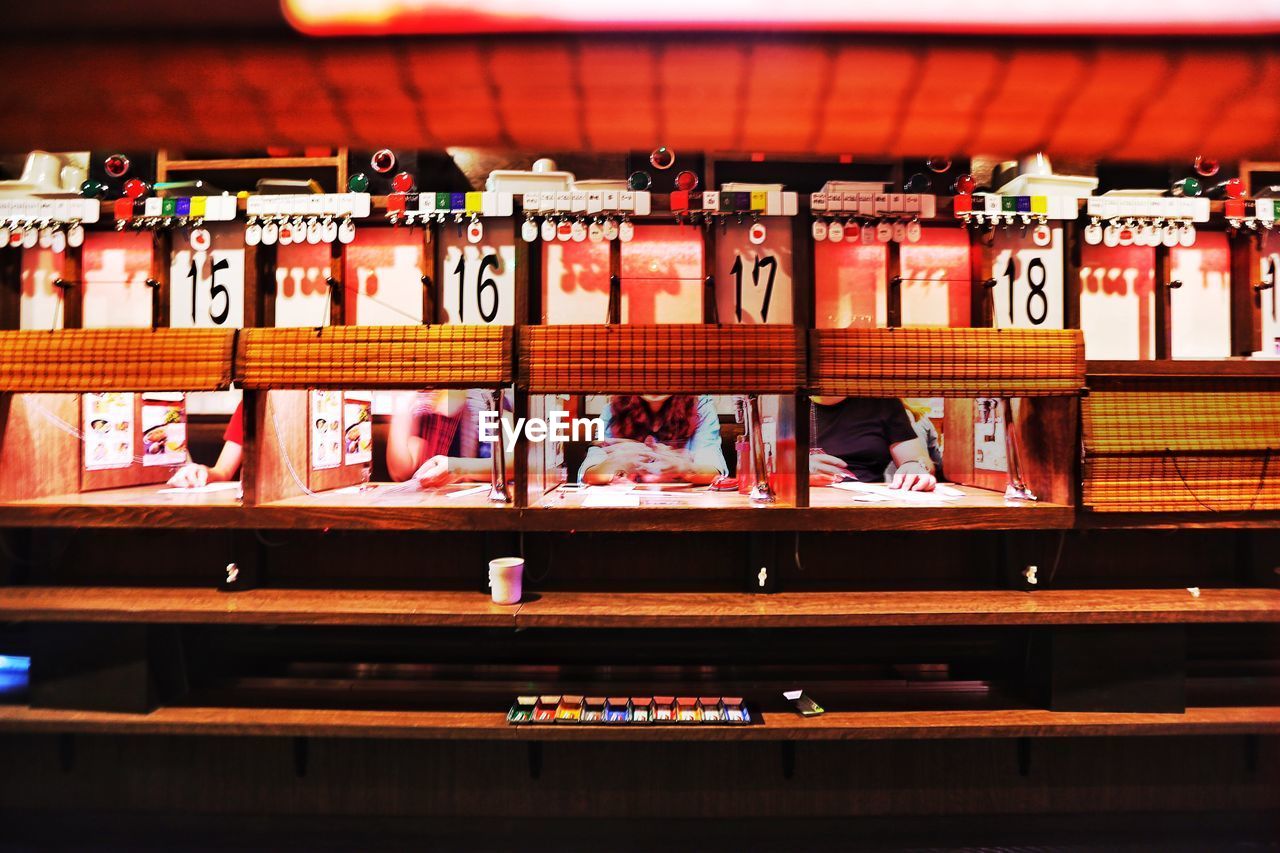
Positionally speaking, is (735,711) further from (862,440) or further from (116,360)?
(116,360)

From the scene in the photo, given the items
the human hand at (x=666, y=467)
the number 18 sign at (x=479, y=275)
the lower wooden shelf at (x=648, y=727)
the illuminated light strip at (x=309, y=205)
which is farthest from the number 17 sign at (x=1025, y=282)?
the illuminated light strip at (x=309, y=205)

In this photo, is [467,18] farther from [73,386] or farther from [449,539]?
[73,386]

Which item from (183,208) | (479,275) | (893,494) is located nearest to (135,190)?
(183,208)

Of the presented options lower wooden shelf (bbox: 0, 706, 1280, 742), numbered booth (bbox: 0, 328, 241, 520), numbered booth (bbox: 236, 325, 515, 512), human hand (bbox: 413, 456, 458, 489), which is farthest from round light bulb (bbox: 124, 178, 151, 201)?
lower wooden shelf (bbox: 0, 706, 1280, 742)

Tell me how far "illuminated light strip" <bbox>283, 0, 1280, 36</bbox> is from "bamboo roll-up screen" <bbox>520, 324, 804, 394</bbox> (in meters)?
1.63

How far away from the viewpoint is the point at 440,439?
282cm

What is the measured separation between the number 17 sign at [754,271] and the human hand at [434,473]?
1.36 meters

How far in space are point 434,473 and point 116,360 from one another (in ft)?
4.02

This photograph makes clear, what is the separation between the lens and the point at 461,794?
2564 millimetres

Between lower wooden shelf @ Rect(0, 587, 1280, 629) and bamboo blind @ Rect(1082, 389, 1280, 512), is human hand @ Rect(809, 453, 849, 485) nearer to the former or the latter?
lower wooden shelf @ Rect(0, 587, 1280, 629)

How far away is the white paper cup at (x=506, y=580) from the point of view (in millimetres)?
2301

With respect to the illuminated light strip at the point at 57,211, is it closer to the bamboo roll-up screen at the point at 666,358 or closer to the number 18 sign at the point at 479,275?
the number 18 sign at the point at 479,275

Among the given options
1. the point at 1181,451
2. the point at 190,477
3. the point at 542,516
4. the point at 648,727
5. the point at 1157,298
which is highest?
the point at 1157,298

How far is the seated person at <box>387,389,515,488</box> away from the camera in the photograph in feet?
9.04
